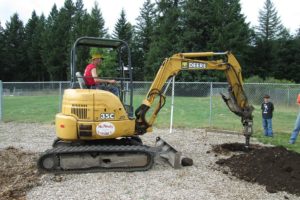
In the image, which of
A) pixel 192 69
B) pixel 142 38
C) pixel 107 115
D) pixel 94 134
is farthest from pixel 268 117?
pixel 142 38

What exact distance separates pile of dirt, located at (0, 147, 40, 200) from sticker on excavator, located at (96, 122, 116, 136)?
140cm

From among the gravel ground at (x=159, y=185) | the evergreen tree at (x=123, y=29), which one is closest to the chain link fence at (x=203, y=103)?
the gravel ground at (x=159, y=185)

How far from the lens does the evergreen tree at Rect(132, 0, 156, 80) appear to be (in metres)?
65.4

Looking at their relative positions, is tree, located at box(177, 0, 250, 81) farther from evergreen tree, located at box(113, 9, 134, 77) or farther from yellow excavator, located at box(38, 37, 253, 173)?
yellow excavator, located at box(38, 37, 253, 173)

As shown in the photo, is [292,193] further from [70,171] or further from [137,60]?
[137,60]

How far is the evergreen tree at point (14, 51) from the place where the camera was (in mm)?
71250

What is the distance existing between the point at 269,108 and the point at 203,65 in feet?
16.4

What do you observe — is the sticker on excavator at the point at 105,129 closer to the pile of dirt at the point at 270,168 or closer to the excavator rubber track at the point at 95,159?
the excavator rubber track at the point at 95,159

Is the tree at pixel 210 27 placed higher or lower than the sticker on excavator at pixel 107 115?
higher

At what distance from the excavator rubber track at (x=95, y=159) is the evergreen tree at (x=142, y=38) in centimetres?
5563

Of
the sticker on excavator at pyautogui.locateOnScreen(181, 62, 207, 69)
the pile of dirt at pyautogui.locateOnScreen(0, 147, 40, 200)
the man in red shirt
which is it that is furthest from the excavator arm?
the pile of dirt at pyautogui.locateOnScreen(0, 147, 40, 200)

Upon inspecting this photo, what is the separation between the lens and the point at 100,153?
7934 millimetres

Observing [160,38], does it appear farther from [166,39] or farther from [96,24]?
[96,24]

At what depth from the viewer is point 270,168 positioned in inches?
312
